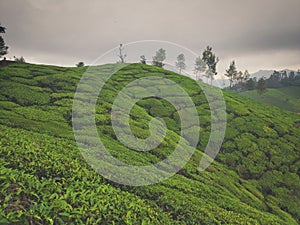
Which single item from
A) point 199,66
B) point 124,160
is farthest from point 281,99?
point 124,160

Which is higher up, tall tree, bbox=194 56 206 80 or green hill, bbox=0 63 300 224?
tall tree, bbox=194 56 206 80

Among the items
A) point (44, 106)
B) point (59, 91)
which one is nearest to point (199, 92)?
point (59, 91)

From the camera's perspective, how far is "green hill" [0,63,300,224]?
5.45 meters

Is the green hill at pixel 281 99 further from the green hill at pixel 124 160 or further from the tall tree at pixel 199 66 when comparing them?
the green hill at pixel 124 160

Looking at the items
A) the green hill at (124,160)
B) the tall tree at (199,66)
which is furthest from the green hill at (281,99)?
the green hill at (124,160)

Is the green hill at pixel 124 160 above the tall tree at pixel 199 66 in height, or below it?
below

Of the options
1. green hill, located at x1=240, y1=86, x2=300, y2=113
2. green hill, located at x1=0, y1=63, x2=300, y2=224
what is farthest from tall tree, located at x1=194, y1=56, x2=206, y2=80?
green hill, located at x1=0, y1=63, x2=300, y2=224

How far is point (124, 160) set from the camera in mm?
9102

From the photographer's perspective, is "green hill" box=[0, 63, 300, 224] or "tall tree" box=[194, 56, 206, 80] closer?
"green hill" box=[0, 63, 300, 224]

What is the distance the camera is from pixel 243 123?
818 inches

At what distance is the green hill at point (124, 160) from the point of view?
545 centimetres

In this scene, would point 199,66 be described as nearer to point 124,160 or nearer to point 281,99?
point 281,99

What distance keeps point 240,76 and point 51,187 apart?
7658cm

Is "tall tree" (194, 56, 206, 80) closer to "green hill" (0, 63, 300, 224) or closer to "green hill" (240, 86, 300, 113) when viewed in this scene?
"green hill" (240, 86, 300, 113)
